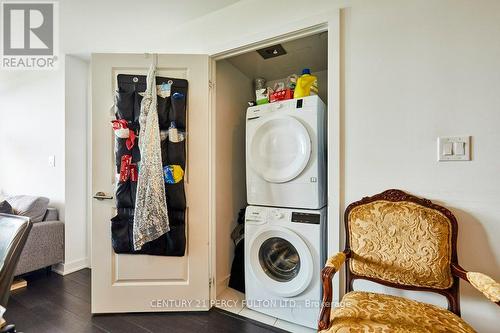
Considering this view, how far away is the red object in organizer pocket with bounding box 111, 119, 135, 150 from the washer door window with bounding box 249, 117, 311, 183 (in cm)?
86

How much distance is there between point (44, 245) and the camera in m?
2.29

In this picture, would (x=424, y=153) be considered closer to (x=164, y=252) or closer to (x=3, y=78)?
(x=164, y=252)

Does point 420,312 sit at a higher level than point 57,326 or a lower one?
higher

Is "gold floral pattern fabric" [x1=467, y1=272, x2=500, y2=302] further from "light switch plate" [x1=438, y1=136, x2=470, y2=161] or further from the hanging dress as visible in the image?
the hanging dress

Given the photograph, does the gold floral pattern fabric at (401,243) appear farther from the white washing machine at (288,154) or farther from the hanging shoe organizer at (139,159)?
the hanging shoe organizer at (139,159)

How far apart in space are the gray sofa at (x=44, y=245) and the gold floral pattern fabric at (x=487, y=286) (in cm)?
320

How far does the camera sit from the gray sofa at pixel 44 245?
219 centimetres

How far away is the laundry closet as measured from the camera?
5.12 ft

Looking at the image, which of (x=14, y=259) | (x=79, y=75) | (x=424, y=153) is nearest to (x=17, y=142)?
(x=79, y=75)

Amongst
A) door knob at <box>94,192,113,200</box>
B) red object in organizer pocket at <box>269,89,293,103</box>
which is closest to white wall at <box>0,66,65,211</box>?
door knob at <box>94,192,113,200</box>

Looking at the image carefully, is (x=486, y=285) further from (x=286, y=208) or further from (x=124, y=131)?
(x=124, y=131)

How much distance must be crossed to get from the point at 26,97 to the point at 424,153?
4.10 metres

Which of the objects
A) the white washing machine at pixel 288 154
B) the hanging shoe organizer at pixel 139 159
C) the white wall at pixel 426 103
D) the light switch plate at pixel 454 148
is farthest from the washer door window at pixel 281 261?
the light switch plate at pixel 454 148

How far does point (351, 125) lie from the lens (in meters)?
1.39
